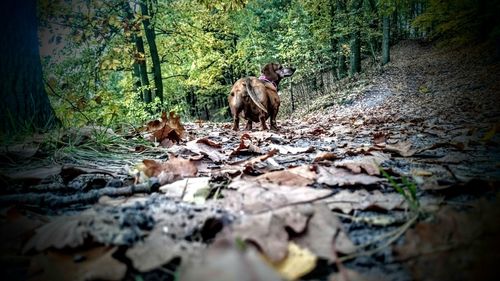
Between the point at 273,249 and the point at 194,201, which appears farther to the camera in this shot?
the point at 194,201

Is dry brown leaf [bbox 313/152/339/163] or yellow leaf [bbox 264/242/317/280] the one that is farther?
dry brown leaf [bbox 313/152/339/163]

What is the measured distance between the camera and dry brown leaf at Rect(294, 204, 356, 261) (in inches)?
29.8

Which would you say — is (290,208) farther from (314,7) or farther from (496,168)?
(314,7)

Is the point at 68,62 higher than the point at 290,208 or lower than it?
higher

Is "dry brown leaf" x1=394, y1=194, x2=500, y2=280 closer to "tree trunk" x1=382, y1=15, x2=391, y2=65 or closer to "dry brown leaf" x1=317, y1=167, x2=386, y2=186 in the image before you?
"dry brown leaf" x1=317, y1=167, x2=386, y2=186

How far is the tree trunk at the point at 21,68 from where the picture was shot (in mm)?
2907

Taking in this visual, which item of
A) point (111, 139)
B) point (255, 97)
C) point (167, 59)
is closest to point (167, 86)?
point (167, 59)

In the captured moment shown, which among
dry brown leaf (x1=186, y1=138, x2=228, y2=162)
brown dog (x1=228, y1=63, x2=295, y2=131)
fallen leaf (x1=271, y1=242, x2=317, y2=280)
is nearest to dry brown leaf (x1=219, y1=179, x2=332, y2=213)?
fallen leaf (x1=271, y1=242, x2=317, y2=280)

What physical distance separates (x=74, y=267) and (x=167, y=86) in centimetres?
2083

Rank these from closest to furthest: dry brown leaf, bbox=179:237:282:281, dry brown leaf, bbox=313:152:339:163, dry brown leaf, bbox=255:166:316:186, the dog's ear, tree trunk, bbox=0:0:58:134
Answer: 1. dry brown leaf, bbox=179:237:282:281
2. dry brown leaf, bbox=255:166:316:186
3. dry brown leaf, bbox=313:152:339:163
4. tree trunk, bbox=0:0:58:134
5. the dog's ear

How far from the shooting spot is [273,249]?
721 millimetres

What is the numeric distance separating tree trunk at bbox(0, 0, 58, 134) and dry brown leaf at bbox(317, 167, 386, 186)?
2.83m

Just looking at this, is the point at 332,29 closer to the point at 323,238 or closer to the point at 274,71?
the point at 274,71

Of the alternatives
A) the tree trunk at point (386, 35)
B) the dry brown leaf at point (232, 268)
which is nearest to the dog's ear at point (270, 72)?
the dry brown leaf at point (232, 268)
